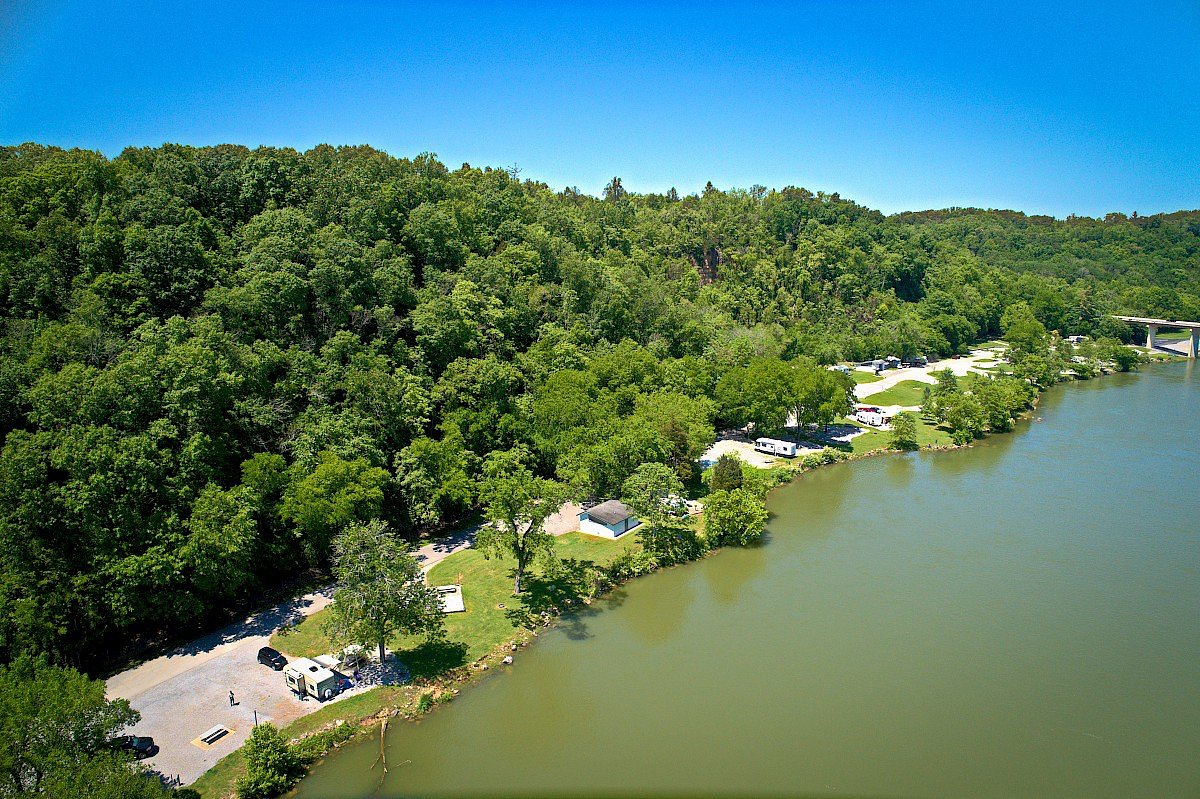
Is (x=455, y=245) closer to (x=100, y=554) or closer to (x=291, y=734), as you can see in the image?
(x=100, y=554)

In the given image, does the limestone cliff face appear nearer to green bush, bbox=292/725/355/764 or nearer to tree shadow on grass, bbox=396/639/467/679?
tree shadow on grass, bbox=396/639/467/679

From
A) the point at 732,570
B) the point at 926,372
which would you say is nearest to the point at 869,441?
Answer: the point at 732,570

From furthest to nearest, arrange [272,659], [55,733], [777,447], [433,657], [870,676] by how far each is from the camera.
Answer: [777,447] < [433,657] < [870,676] < [272,659] < [55,733]

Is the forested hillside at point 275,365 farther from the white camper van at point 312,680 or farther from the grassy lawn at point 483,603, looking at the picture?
the white camper van at point 312,680

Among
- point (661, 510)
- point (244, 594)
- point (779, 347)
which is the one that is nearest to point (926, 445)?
point (779, 347)

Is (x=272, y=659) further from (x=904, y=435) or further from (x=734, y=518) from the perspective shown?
(x=904, y=435)

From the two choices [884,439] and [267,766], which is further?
[884,439]
